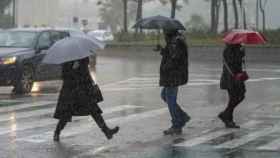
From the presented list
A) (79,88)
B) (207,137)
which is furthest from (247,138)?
(79,88)

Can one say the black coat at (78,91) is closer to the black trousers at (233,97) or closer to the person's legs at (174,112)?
the person's legs at (174,112)

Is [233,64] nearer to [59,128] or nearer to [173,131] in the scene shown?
[173,131]

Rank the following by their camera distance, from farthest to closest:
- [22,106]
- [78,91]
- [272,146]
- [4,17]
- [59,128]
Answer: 1. [4,17]
2. [22,106]
3. [59,128]
4. [78,91]
5. [272,146]

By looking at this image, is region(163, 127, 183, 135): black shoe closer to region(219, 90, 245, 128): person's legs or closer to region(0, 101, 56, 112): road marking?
region(219, 90, 245, 128): person's legs

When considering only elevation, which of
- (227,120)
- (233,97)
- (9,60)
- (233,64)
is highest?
(233,64)

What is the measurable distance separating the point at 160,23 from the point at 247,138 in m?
2.15

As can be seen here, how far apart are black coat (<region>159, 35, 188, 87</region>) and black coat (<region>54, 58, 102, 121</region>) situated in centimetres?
122

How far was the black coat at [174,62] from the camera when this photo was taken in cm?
1145

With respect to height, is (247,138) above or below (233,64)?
below

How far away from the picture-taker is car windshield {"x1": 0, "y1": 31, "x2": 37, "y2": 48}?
19.3m

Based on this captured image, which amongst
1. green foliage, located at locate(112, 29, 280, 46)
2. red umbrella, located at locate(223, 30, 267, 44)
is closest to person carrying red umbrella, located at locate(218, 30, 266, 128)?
red umbrella, located at locate(223, 30, 267, 44)

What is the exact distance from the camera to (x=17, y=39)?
1958cm

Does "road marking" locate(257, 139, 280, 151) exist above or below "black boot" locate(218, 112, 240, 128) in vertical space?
below

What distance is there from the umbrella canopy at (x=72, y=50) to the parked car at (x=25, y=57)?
24.4 feet
